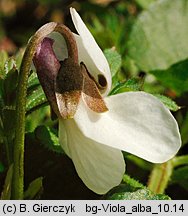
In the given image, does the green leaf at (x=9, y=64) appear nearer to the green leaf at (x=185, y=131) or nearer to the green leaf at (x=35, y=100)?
the green leaf at (x=35, y=100)

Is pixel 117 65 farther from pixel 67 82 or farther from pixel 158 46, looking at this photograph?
pixel 158 46

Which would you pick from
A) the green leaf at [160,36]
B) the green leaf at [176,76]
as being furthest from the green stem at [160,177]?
the green leaf at [160,36]

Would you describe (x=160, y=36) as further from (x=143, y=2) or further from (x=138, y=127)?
(x=138, y=127)

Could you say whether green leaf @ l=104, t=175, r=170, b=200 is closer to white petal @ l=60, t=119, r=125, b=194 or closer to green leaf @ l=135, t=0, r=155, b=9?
white petal @ l=60, t=119, r=125, b=194

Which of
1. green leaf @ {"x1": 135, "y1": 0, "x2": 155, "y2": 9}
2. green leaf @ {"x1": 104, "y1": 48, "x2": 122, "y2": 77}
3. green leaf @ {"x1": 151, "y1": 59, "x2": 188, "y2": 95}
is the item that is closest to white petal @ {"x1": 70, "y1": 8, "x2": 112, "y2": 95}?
green leaf @ {"x1": 104, "y1": 48, "x2": 122, "y2": 77}

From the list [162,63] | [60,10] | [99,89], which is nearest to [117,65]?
[99,89]

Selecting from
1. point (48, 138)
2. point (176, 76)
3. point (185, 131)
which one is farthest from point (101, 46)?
point (48, 138)
